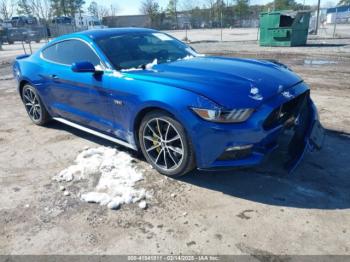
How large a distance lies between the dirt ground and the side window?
1293 millimetres

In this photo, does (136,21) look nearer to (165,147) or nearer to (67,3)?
(67,3)

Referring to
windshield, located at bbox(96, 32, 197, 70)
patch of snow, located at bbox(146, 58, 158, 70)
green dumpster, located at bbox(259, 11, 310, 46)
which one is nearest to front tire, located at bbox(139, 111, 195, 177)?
patch of snow, located at bbox(146, 58, 158, 70)

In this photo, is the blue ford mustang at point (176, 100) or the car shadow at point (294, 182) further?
the car shadow at point (294, 182)

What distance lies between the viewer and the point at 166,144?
3648 mm

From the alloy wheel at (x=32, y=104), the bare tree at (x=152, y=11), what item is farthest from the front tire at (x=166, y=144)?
the bare tree at (x=152, y=11)

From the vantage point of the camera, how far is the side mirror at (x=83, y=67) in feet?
13.0

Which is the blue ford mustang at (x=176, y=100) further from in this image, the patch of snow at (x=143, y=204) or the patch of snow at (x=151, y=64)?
the patch of snow at (x=143, y=204)

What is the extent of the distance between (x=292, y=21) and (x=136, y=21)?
182 ft

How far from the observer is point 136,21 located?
227 feet

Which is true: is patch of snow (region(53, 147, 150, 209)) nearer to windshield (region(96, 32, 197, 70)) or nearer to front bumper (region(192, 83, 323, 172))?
front bumper (region(192, 83, 323, 172))

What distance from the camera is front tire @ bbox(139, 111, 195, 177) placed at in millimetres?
3414

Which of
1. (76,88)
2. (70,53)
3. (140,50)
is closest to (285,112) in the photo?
(140,50)

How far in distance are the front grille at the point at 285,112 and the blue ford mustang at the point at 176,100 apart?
1 cm

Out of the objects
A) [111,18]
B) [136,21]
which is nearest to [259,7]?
[136,21]
